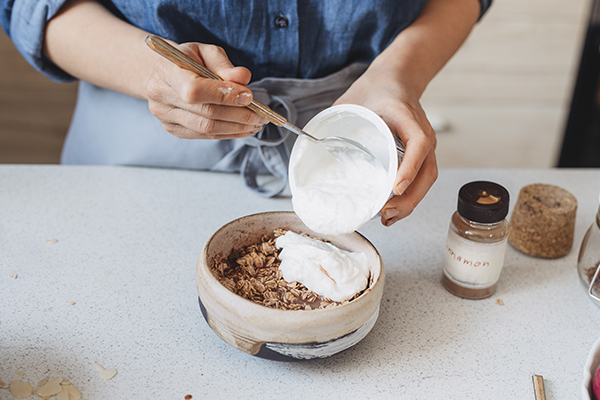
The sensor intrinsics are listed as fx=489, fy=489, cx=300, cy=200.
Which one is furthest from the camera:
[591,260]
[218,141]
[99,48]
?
[218,141]

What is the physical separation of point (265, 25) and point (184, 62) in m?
0.40

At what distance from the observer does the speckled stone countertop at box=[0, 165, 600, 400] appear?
670mm

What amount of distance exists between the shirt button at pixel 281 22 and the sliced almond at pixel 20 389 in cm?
77

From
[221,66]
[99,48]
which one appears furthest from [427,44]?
[99,48]

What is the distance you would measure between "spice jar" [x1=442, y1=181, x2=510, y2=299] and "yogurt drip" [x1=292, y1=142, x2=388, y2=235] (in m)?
0.15

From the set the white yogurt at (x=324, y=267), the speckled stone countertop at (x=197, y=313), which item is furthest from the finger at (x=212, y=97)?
the speckled stone countertop at (x=197, y=313)

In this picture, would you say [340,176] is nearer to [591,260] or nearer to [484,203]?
[484,203]

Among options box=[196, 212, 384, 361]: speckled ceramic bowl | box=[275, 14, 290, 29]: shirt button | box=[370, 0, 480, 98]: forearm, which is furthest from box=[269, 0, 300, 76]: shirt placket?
box=[196, 212, 384, 361]: speckled ceramic bowl

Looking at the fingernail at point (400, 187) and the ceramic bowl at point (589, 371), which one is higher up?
the fingernail at point (400, 187)

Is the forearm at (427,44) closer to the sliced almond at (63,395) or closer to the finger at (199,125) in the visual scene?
the finger at (199,125)

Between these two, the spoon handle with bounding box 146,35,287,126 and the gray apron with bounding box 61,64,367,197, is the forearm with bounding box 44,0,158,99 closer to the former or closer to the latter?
the gray apron with bounding box 61,64,367,197

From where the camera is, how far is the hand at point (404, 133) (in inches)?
28.2

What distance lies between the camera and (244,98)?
66 cm

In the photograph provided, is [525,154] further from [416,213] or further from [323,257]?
[323,257]
